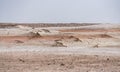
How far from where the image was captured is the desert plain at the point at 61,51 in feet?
26.5

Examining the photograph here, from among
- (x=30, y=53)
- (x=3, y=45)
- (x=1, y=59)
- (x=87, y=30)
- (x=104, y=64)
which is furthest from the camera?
(x=87, y=30)

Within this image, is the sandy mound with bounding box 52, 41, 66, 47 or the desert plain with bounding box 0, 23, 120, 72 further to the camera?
the sandy mound with bounding box 52, 41, 66, 47

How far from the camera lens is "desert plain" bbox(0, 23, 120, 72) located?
809 centimetres

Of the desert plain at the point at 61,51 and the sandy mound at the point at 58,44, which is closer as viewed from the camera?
the desert plain at the point at 61,51

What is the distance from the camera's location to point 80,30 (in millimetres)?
16031

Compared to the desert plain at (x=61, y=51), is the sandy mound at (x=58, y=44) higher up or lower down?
lower down

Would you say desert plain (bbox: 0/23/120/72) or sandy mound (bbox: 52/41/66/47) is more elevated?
desert plain (bbox: 0/23/120/72)

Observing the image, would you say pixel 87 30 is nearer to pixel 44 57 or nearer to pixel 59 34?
pixel 59 34

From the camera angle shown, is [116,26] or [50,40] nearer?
[50,40]

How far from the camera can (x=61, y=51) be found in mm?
10875

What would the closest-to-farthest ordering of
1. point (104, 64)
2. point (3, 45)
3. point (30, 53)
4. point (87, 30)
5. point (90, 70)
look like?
point (90, 70) < point (104, 64) < point (30, 53) < point (3, 45) < point (87, 30)

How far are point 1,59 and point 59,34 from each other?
5650 mm

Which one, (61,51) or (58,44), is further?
(58,44)

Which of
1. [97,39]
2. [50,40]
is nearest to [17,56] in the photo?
[50,40]
